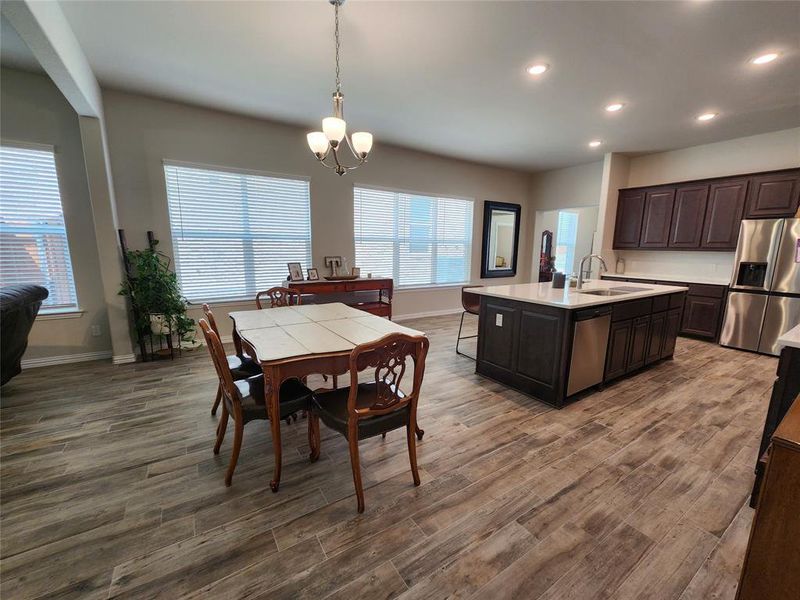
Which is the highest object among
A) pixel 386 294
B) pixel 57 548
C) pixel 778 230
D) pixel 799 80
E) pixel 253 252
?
pixel 799 80

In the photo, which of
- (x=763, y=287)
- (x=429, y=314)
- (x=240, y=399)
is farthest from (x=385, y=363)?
(x=763, y=287)

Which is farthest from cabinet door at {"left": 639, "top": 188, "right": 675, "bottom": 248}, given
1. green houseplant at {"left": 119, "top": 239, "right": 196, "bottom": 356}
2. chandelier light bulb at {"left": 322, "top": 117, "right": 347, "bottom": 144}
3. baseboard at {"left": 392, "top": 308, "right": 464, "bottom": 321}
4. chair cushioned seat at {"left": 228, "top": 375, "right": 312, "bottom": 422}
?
green houseplant at {"left": 119, "top": 239, "right": 196, "bottom": 356}

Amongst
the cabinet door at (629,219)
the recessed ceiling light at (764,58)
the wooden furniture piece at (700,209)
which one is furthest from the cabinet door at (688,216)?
the recessed ceiling light at (764,58)

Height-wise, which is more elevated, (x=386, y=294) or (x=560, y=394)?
→ (x=386, y=294)

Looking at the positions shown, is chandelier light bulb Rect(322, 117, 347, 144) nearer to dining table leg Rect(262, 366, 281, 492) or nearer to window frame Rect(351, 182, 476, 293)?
dining table leg Rect(262, 366, 281, 492)

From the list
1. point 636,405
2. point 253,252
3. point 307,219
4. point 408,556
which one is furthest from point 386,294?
point 408,556

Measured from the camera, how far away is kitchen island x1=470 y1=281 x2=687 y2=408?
2.66 meters

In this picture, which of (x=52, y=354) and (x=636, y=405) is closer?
(x=636, y=405)

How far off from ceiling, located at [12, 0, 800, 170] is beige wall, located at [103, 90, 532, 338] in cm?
27

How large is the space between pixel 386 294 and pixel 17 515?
4.13 meters

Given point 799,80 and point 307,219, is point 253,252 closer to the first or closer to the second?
point 307,219

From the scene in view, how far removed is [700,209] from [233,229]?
21.7ft

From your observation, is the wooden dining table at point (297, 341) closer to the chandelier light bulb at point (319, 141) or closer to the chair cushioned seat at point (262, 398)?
the chair cushioned seat at point (262, 398)

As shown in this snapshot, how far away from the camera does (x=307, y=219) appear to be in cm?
466
